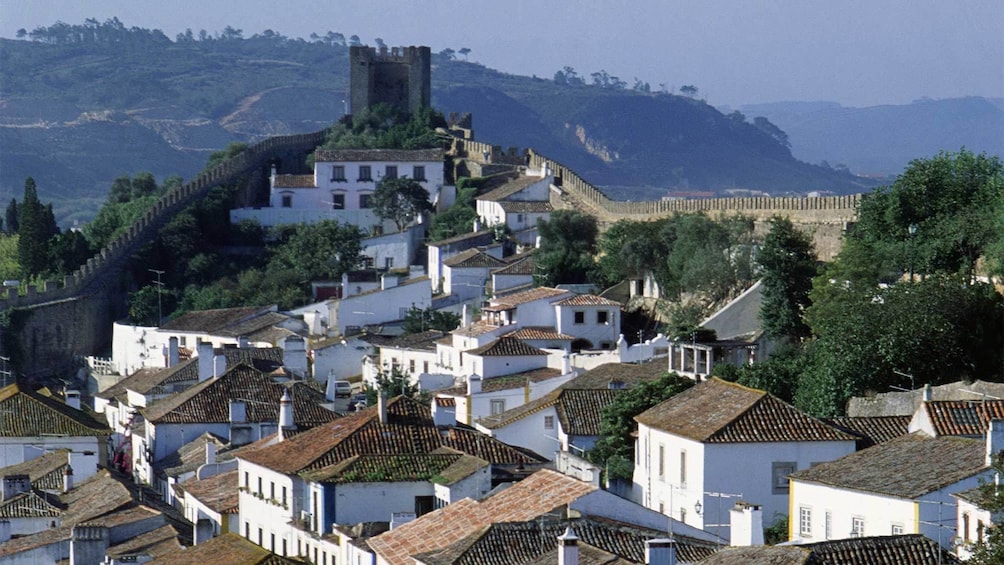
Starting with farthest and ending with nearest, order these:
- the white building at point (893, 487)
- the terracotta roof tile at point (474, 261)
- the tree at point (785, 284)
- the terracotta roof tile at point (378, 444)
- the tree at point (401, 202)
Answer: the tree at point (401, 202) → the terracotta roof tile at point (474, 261) → the tree at point (785, 284) → the terracotta roof tile at point (378, 444) → the white building at point (893, 487)

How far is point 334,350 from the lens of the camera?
52500 millimetres

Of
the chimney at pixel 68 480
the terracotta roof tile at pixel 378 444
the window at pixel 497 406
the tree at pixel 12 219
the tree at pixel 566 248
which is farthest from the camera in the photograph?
the tree at pixel 12 219

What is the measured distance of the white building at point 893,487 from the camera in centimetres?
2258

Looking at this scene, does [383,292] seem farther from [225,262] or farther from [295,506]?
[295,506]

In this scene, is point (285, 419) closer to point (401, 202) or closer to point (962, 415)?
point (962, 415)

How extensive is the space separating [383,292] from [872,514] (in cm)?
3488

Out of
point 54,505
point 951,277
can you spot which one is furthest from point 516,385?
point 54,505

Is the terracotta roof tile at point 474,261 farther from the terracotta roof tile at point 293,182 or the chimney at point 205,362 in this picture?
the terracotta roof tile at point 293,182

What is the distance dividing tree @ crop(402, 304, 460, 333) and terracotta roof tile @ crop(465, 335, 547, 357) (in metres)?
8.29

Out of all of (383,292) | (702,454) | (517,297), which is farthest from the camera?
(383,292)

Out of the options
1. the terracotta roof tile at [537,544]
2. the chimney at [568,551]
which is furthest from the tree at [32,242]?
the chimney at [568,551]

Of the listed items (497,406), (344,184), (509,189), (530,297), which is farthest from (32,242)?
(497,406)

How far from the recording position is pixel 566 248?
59.6 meters

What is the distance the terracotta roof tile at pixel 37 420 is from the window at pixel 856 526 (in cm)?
1884
